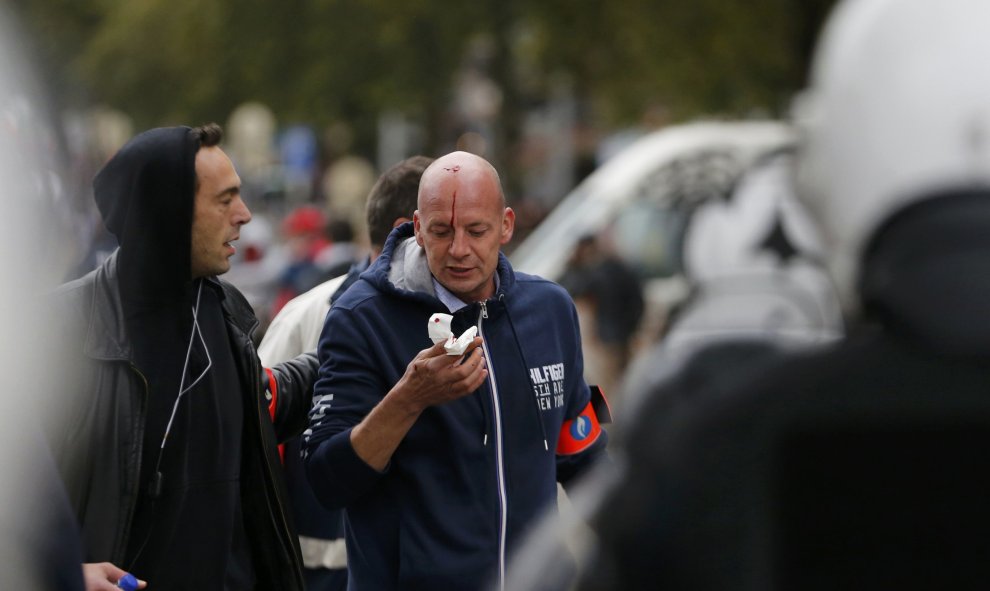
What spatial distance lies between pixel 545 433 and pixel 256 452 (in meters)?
0.71

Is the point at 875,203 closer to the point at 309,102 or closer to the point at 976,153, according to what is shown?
the point at 976,153

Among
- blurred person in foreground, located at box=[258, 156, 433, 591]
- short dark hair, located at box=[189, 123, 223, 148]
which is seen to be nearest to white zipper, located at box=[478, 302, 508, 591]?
short dark hair, located at box=[189, 123, 223, 148]

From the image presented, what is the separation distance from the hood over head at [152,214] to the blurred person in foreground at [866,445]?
2.53m

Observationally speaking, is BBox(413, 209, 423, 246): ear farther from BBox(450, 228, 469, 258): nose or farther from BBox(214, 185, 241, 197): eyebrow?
BBox(214, 185, 241, 197): eyebrow

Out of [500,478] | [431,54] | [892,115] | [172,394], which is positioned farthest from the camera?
[431,54]

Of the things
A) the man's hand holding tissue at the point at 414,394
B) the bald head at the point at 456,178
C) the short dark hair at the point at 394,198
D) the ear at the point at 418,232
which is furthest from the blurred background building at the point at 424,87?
the man's hand holding tissue at the point at 414,394

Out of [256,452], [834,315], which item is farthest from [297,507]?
[834,315]

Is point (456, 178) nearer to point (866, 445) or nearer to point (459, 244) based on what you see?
point (459, 244)

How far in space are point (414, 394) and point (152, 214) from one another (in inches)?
34.4

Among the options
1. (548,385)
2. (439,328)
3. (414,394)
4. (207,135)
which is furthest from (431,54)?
(414,394)

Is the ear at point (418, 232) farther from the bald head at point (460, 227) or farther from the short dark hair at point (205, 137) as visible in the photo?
the short dark hair at point (205, 137)

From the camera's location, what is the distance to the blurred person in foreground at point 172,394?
393 centimetres

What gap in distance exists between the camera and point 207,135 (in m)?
4.40

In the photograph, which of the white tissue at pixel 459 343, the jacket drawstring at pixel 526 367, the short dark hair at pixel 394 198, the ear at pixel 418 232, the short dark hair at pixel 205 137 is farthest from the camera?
the short dark hair at pixel 394 198
